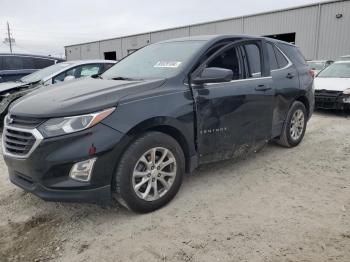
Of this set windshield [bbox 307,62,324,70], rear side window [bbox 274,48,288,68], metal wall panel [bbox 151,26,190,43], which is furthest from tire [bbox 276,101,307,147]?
metal wall panel [bbox 151,26,190,43]

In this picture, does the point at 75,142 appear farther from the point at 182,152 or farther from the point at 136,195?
the point at 182,152

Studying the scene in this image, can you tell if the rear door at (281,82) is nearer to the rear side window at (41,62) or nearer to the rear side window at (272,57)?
the rear side window at (272,57)

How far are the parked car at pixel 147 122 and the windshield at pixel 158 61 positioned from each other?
2cm

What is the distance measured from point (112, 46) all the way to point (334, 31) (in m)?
25.0

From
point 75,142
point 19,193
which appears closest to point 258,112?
point 75,142

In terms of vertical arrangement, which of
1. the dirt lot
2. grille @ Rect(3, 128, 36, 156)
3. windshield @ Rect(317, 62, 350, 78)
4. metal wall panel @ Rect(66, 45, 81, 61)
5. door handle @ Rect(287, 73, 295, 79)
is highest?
metal wall panel @ Rect(66, 45, 81, 61)

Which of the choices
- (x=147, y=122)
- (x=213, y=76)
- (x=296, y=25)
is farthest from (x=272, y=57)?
(x=296, y=25)

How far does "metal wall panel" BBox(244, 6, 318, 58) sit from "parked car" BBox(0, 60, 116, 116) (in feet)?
58.1

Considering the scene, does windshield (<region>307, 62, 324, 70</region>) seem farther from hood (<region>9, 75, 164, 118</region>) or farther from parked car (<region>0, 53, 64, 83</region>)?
hood (<region>9, 75, 164, 118</region>)

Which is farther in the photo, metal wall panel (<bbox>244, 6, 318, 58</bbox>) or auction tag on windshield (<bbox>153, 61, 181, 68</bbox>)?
metal wall panel (<bbox>244, 6, 318, 58</bbox>)

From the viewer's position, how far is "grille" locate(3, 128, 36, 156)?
3.11 metres

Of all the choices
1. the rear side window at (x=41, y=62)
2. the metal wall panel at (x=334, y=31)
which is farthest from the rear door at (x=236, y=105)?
the metal wall panel at (x=334, y=31)

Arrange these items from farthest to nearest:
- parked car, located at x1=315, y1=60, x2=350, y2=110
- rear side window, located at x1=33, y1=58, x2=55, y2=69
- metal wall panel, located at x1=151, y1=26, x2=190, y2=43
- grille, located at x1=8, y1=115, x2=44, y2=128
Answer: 1. metal wall panel, located at x1=151, y1=26, x2=190, y2=43
2. rear side window, located at x1=33, y1=58, x2=55, y2=69
3. parked car, located at x1=315, y1=60, x2=350, y2=110
4. grille, located at x1=8, y1=115, x2=44, y2=128

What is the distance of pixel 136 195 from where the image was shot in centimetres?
337
